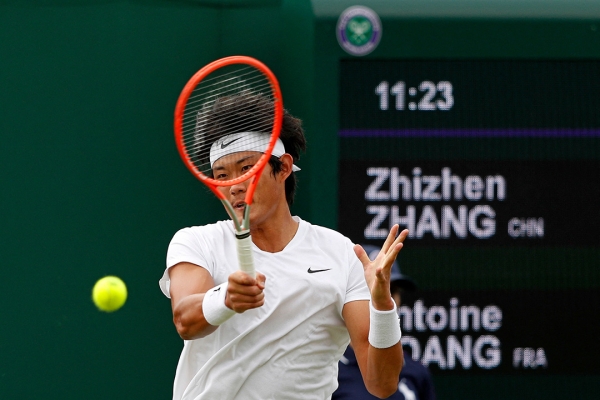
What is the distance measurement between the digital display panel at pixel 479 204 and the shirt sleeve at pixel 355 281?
153 centimetres

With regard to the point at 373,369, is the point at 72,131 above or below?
above

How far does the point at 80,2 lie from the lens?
465cm

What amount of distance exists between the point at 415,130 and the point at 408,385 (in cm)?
109

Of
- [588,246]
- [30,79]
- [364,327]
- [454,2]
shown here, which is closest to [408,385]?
[588,246]

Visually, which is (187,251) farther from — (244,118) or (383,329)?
(383,329)

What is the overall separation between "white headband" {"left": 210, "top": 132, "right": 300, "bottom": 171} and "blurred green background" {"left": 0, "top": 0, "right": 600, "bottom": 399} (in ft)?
5.79

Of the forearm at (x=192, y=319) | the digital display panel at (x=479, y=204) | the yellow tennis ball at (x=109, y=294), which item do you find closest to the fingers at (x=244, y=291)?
the forearm at (x=192, y=319)

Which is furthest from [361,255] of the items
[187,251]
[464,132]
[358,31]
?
[358,31]

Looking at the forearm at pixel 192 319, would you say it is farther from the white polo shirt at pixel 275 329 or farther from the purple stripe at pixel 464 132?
the purple stripe at pixel 464 132

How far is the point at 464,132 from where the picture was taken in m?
4.46

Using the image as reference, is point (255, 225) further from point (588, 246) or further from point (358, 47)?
point (588, 246)

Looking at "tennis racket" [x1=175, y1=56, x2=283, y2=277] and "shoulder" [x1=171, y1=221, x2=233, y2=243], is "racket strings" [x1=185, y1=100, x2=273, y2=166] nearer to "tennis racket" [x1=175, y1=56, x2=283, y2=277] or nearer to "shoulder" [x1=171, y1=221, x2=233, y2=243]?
"tennis racket" [x1=175, y1=56, x2=283, y2=277]

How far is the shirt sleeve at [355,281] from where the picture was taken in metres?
2.76

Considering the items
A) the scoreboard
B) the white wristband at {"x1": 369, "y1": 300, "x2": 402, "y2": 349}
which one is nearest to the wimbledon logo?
the scoreboard
